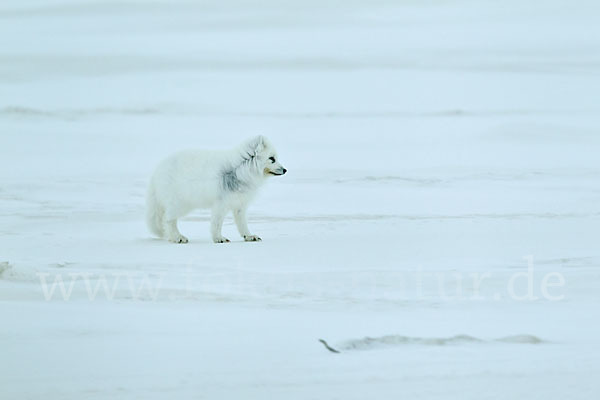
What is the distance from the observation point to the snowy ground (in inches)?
136

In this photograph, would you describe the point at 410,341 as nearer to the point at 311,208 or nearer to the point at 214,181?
the point at 214,181

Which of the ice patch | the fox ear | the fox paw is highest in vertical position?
the fox ear

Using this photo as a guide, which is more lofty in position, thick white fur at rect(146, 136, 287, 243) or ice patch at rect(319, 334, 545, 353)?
thick white fur at rect(146, 136, 287, 243)

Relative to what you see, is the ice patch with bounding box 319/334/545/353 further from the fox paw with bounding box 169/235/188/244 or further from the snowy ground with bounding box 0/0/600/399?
the fox paw with bounding box 169/235/188/244

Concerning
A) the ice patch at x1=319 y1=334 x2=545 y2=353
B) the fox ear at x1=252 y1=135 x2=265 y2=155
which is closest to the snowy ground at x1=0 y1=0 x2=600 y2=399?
the ice patch at x1=319 y1=334 x2=545 y2=353

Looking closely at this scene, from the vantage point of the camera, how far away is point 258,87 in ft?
54.6

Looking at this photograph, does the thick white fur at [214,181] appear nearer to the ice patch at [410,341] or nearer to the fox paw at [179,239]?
the fox paw at [179,239]

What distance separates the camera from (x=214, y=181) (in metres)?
6.39

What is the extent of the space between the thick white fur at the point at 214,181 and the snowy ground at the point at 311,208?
283mm

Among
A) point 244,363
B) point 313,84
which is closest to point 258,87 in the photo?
point 313,84

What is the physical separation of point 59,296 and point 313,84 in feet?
42.5

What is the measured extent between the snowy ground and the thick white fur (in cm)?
28

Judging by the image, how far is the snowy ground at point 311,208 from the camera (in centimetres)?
344

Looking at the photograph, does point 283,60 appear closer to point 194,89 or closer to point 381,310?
point 194,89
